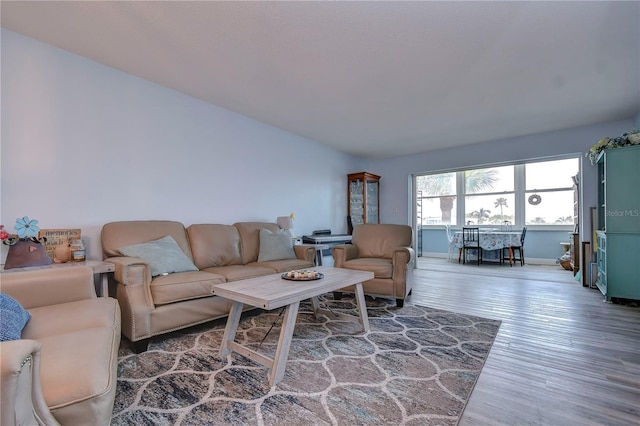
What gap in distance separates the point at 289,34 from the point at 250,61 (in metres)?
0.53

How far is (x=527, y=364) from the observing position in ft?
6.11

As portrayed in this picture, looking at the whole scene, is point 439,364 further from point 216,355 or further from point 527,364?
point 216,355

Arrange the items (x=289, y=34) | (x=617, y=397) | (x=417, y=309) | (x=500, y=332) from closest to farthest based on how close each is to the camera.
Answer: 1. (x=617, y=397)
2. (x=289, y=34)
3. (x=500, y=332)
4. (x=417, y=309)

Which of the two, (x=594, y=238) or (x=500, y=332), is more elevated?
(x=594, y=238)

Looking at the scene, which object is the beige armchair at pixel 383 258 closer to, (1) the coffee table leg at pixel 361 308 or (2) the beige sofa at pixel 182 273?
(2) the beige sofa at pixel 182 273

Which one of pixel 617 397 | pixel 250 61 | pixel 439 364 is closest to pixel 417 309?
pixel 439 364

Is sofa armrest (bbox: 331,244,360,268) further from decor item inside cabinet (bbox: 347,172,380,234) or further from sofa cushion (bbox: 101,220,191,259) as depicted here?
decor item inside cabinet (bbox: 347,172,380,234)

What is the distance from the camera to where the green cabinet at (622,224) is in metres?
3.11

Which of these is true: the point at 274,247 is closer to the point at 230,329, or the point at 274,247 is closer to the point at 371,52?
the point at 230,329

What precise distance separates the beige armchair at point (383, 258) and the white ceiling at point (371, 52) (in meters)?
1.55

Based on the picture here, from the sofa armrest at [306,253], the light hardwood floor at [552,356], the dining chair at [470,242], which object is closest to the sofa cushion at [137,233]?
the sofa armrest at [306,253]

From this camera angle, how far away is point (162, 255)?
2465 mm

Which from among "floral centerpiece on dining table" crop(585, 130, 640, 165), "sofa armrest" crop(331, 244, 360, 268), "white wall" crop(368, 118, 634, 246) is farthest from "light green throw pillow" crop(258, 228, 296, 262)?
"floral centerpiece on dining table" crop(585, 130, 640, 165)

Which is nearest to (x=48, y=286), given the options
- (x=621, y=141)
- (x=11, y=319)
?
(x=11, y=319)
